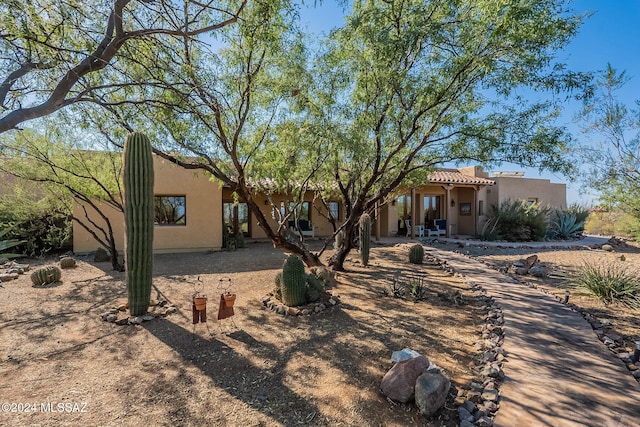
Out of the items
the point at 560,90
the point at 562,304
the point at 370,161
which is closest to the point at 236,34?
the point at 370,161

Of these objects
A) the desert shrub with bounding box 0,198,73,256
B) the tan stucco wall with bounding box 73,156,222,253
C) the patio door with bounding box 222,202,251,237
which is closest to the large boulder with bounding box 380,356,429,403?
the tan stucco wall with bounding box 73,156,222,253

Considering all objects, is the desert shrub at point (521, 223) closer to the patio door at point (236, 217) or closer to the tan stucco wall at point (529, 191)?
the tan stucco wall at point (529, 191)

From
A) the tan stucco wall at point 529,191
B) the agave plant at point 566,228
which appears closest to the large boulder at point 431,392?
the agave plant at point 566,228

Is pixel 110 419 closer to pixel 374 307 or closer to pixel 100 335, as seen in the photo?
pixel 100 335

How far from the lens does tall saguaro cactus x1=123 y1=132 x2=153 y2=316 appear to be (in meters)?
5.19

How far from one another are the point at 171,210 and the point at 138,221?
28.2ft

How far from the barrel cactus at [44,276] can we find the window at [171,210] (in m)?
5.11

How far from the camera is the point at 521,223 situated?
631 inches

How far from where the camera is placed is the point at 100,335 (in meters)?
4.80

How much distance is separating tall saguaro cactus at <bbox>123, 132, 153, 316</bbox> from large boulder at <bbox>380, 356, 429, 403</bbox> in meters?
Result: 4.28

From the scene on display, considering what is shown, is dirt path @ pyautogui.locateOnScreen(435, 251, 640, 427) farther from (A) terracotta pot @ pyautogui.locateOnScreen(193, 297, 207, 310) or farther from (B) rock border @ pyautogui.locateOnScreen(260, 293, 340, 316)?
(A) terracotta pot @ pyautogui.locateOnScreen(193, 297, 207, 310)

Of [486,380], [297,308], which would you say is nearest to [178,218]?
[297,308]

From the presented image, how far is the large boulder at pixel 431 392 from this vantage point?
293 cm

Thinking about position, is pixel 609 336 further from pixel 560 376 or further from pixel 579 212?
pixel 579 212
